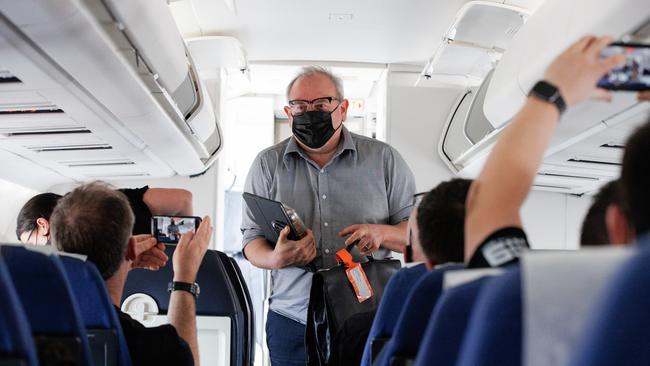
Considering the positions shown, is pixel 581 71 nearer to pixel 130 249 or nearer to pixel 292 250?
pixel 130 249

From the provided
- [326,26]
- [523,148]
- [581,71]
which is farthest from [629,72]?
[326,26]

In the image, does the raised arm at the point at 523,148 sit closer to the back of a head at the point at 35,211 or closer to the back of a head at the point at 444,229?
the back of a head at the point at 444,229

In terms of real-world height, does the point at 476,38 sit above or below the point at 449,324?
above

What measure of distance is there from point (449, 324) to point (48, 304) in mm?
835

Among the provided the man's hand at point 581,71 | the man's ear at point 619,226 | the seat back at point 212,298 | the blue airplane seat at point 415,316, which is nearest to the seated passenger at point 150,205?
the seat back at point 212,298

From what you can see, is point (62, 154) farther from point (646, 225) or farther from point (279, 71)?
Answer: point (646, 225)

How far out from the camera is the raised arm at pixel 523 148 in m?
1.19

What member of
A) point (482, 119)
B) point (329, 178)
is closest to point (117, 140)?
point (329, 178)

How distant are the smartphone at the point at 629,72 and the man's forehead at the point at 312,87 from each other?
236 cm

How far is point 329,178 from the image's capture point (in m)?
3.46

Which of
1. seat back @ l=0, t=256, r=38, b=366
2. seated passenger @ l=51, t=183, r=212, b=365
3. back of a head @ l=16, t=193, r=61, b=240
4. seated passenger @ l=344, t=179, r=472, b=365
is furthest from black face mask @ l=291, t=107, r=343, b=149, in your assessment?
seat back @ l=0, t=256, r=38, b=366

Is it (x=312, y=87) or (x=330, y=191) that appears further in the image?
(x=312, y=87)

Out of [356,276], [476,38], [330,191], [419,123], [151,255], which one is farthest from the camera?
[419,123]

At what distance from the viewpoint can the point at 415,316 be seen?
1297 mm
